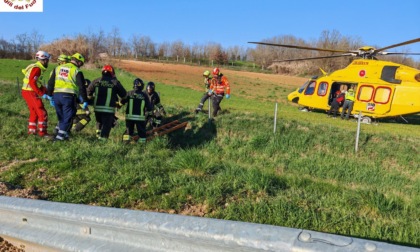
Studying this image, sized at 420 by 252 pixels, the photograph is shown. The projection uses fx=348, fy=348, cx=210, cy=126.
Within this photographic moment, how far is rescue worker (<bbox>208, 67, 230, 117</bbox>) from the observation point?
13.1m

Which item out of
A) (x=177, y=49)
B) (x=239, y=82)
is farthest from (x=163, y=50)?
(x=239, y=82)

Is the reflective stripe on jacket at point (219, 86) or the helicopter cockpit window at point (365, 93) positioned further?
the helicopter cockpit window at point (365, 93)

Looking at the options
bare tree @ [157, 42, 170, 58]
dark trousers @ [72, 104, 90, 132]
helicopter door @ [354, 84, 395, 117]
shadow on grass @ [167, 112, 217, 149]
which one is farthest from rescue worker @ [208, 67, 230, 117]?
bare tree @ [157, 42, 170, 58]

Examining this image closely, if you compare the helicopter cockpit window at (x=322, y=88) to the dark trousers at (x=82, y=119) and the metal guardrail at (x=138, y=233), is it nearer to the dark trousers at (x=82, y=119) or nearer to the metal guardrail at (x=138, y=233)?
the dark trousers at (x=82, y=119)

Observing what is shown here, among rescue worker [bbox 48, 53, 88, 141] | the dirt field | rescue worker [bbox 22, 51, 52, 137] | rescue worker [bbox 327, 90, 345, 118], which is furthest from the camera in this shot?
the dirt field

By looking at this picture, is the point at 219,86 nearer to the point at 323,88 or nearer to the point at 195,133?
the point at 195,133

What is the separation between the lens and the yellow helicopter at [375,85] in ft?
49.2

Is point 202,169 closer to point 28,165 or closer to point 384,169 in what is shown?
point 28,165

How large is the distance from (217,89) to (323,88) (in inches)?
284

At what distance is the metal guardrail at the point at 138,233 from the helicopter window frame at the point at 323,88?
670 inches

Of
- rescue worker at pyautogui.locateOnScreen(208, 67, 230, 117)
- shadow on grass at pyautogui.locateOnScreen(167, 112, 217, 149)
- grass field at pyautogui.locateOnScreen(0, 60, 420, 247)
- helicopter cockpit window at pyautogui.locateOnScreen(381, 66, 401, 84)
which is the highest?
helicopter cockpit window at pyautogui.locateOnScreen(381, 66, 401, 84)

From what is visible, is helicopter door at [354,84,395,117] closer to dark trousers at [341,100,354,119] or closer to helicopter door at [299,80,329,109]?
dark trousers at [341,100,354,119]

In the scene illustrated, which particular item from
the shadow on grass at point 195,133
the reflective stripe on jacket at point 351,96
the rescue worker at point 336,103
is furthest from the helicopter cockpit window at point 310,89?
the shadow on grass at point 195,133

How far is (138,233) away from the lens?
2004 millimetres
